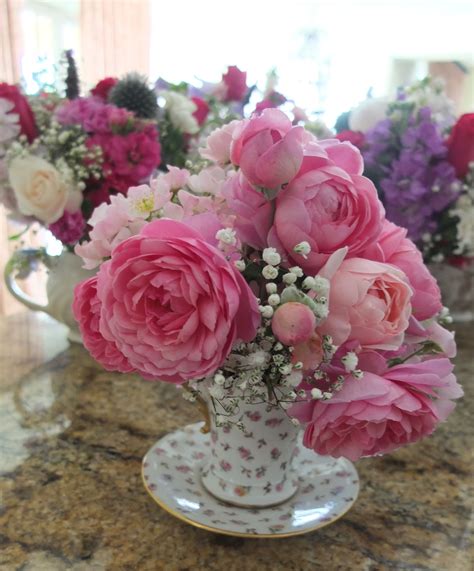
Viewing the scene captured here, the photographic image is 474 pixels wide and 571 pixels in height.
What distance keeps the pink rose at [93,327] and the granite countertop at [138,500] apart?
202 mm

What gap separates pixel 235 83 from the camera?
124cm

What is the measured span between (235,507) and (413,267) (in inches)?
12.4

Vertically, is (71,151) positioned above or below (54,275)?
above

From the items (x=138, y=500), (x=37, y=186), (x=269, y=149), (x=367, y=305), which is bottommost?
(x=138, y=500)

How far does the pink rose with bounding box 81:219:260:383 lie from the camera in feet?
1.33

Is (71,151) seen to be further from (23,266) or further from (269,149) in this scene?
(269,149)

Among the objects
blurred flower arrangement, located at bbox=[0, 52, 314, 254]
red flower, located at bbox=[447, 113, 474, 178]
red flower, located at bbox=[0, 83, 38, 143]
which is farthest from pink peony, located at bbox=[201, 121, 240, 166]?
red flower, located at bbox=[447, 113, 474, 178]

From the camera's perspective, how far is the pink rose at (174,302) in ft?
1.33

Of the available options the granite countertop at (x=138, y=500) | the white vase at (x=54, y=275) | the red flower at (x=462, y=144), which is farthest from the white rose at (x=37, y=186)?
the red flower at (x=462, y=144)

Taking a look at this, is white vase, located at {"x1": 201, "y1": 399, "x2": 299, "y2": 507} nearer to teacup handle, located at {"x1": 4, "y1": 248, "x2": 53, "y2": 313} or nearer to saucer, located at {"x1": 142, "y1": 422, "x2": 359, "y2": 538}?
saucer, located at {"x1": 142, "y1": 422, "x2": 359, "y2": 538}

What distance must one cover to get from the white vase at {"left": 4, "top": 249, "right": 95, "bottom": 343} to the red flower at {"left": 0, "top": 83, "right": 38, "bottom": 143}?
0.20m

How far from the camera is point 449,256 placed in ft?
3.62

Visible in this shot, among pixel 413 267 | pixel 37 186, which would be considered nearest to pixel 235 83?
pixel 37 186

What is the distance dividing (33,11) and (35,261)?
8.08ft
